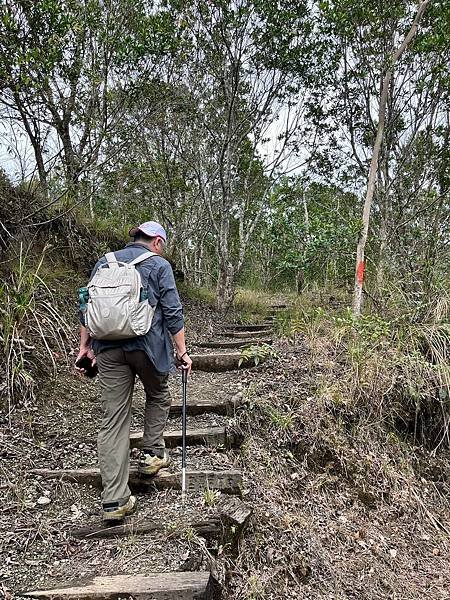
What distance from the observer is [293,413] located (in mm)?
4477

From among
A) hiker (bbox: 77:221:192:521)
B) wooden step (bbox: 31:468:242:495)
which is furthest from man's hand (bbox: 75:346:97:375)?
wooden step (bbox: 31:468:242:495)

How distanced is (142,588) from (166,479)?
1.01m

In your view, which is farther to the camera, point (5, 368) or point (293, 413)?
point (293, 413)

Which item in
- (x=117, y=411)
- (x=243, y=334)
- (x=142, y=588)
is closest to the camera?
(x=142, y=588)

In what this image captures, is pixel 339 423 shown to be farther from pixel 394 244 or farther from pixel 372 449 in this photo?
pixel 394 244

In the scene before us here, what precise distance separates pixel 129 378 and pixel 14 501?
42.5 inches

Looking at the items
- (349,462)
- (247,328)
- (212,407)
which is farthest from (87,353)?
(247,328)

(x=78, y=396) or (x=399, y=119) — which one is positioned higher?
(x=399, y=119)

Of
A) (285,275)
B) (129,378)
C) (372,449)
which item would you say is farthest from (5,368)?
(285,275)

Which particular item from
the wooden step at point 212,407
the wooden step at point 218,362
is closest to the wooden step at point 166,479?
the wooden step at point 212,407

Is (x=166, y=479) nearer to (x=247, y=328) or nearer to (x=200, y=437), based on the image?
(x=200, y=437)

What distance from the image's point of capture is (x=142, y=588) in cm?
226

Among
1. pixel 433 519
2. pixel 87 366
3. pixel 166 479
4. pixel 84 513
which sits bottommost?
pixel 433 519

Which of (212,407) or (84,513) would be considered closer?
(84,513)
